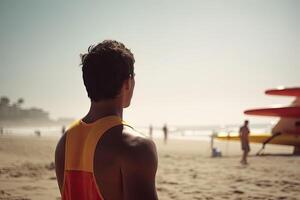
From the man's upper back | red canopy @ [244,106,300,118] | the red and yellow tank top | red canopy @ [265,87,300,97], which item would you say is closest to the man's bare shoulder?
the man's upper back

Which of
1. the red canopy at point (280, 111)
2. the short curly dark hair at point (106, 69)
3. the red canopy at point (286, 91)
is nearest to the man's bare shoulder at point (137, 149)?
the short curly dark hair at point (106, 69)

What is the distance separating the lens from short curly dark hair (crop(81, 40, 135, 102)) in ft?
4.91

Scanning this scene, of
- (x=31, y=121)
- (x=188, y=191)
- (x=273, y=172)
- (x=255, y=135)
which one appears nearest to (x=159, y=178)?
(x=188, y=191)

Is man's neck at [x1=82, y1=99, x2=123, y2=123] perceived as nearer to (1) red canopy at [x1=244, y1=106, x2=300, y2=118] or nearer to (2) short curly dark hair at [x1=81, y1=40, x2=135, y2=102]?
(2) short curly dark hair at [x1=81, y1=40, x2=135, y2=102]

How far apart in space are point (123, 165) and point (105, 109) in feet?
1.10

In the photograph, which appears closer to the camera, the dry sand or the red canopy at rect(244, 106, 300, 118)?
the dry sand

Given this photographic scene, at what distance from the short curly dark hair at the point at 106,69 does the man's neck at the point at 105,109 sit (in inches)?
1.1

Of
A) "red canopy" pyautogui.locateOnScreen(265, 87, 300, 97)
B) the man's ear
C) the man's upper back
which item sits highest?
"red canopy" pyautogui.locateOnScreen(265, 87, 300, 97)

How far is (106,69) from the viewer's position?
1498 mm

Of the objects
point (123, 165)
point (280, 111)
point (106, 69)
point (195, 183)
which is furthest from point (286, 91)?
point (123, 165)

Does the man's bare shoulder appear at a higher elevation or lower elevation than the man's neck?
lower

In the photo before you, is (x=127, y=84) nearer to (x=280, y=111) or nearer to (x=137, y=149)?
(x=137, y=149)

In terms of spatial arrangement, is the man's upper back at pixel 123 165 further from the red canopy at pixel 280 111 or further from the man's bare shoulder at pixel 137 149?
the red canopy at pixel 280 111

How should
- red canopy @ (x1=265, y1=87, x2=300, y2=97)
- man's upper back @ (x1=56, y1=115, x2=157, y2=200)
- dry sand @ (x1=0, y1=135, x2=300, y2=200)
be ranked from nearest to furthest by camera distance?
man's upper back @ (x1=56, y1=115, x2=157, y2=200)
dry sand @ (x1=0, y1=135, x2=300, y2=200)
red canopy @ (x1=265, y1=87, x2=300, y2=97)
